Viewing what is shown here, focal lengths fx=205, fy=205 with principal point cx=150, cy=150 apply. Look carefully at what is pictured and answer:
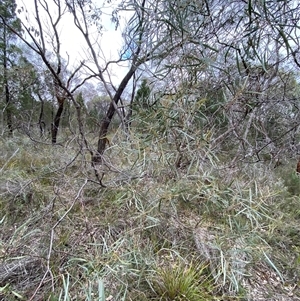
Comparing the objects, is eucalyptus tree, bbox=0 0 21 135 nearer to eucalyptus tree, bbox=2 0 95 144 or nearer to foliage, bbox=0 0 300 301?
eucalyptus tree, bbox=2 0 95 144

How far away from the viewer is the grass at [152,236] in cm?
110

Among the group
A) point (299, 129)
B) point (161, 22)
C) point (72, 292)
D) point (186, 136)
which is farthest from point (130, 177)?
point (299, 129)

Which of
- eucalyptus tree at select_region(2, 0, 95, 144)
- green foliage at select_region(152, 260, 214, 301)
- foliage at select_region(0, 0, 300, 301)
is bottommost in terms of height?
green foliage at select_region(152, 260, 214, 301)

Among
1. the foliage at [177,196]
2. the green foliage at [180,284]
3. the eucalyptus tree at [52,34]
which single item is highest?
the eucalyptus tree at [52,34]

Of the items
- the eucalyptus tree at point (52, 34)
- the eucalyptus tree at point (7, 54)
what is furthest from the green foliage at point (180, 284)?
the eucalyptus tree at point (7, 54)

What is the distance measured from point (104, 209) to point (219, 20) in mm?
1612

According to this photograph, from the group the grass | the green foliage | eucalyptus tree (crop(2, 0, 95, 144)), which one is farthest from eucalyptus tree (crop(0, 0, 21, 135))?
the green foliage

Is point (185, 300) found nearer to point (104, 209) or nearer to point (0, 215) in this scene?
point (104, 209)

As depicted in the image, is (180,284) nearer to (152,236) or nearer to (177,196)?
(152,236)

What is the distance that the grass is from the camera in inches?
43.2

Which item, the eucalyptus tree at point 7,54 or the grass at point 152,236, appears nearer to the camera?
the grass at point 152,236

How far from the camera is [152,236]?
1.44 meters

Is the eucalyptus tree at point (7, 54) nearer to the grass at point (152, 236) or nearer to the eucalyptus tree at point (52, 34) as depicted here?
the eucalyptus tree at point (52, 34)

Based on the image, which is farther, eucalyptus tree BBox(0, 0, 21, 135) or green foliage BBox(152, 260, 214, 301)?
eucalyptus tree BBox(0, 0, 21, 135)
